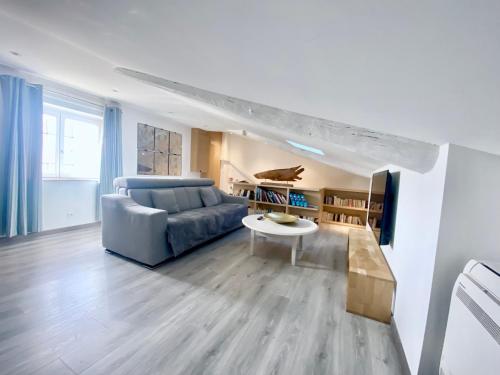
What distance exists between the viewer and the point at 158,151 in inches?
191

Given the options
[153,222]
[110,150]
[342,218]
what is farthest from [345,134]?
[110,150]

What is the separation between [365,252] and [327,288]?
0.53 m

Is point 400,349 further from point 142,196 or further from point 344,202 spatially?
point 344,202

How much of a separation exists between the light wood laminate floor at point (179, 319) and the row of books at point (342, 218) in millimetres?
2299

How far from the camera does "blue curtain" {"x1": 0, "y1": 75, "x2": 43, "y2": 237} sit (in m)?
2.64

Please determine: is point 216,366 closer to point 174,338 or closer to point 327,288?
point 174,338

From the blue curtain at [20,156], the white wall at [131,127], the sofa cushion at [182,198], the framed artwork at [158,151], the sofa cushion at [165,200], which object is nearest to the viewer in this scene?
the blue curtain at [20,156]

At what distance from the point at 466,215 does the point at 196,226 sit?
8.01 ft

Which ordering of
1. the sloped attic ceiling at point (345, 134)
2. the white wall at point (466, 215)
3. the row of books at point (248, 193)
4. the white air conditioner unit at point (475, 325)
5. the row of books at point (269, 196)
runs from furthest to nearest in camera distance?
the row of books at point (248, 193)
the row of books at point (269, 196)
the sloped attic ceiling at point (345, 134)
the white wall at point (466, 215)
the white air conditioner unit at point (475, 325)

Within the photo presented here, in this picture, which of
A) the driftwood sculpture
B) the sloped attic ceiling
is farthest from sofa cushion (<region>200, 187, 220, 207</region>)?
the sloped attic ceiling

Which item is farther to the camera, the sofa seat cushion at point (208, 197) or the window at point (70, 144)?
the sofa seat cushion at point (208, 197)

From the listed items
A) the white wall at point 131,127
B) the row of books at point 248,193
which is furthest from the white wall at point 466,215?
the white wall at point 131,127

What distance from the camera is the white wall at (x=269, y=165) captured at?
4742 mm

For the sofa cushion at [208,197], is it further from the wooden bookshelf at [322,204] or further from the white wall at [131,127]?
the white wall at [131,127]
